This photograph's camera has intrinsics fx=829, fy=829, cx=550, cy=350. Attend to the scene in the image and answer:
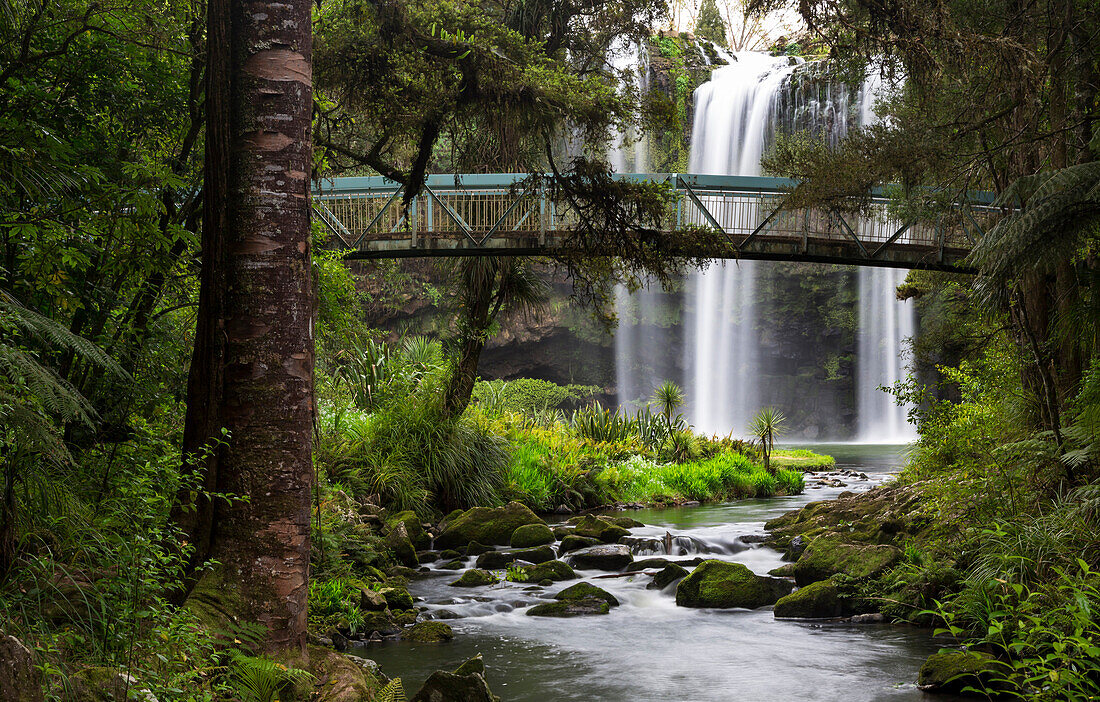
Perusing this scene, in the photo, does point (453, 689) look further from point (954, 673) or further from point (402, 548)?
point (402, 548)

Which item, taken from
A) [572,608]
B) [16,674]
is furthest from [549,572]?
[16,674]

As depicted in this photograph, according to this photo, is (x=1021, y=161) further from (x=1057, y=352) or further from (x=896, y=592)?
(x=896, y=592)

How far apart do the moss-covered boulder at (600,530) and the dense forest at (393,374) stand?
5cm

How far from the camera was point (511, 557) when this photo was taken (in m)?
10.5

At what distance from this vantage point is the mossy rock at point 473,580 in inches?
367

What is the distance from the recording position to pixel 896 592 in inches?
314

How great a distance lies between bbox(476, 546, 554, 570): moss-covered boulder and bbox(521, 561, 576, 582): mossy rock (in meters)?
0.49

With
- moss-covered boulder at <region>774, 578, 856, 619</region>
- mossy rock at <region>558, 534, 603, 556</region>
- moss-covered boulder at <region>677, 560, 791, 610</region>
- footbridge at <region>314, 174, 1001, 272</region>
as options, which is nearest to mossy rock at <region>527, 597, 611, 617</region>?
moss-covered boulder at <region>677, 560, 791, 610</region>

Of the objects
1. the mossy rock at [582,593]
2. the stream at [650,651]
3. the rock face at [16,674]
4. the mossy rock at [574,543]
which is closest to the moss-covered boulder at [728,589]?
the stream at [650,651]

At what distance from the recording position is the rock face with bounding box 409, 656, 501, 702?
4789mm

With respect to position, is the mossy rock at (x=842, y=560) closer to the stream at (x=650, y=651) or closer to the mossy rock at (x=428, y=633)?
the stream at (x=650, y=651)

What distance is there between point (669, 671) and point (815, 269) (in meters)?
34.5

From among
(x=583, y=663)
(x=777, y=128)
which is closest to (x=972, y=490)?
(x=583, y=663)

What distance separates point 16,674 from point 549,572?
772 cm
